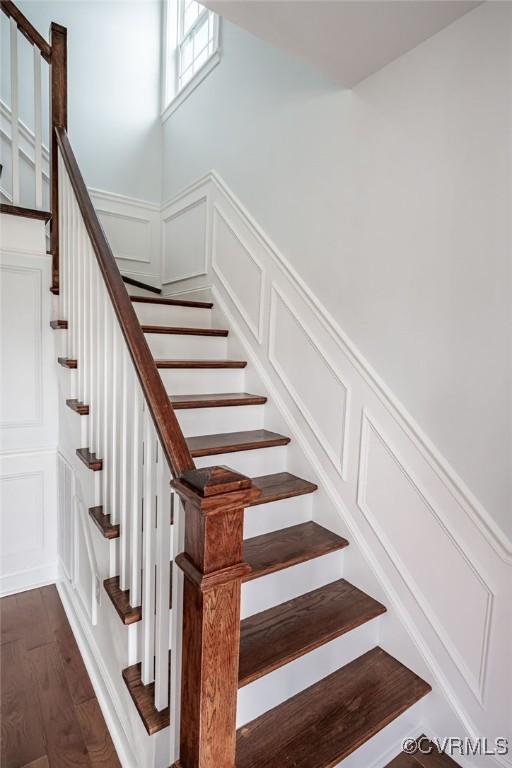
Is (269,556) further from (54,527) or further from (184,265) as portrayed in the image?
(184,265)

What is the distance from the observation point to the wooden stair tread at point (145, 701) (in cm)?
108

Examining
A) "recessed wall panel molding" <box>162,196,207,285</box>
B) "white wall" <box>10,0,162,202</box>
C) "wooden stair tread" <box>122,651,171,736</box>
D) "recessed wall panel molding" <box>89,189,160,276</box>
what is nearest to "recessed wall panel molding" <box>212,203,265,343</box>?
"recessed wall panel molding" <box>162,196,207,285</box>

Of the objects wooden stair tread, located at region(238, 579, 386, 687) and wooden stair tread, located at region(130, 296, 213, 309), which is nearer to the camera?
wooden stair tread, located at region(238, 579, 386, 687)

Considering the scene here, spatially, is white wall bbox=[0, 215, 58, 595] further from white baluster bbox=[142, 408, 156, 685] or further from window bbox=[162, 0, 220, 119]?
window bbox=[162, 0, 220, 119]

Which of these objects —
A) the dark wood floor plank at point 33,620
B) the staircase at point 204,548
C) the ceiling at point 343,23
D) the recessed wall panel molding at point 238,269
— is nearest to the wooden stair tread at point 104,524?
the staircase at point 204,548

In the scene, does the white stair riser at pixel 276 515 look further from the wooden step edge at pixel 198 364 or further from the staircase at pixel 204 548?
the wooden step edge at pixel 198 364

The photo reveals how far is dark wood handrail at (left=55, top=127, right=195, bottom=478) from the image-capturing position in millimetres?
944

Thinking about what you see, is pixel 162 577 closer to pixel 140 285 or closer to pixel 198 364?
pixel 198 364

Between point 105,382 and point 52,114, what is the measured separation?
65.3 inches

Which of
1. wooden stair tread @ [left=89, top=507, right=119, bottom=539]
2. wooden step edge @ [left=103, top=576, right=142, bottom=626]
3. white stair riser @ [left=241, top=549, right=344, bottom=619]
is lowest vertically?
white stair riser @ [left=241, top=549, right=344, bottom=619]

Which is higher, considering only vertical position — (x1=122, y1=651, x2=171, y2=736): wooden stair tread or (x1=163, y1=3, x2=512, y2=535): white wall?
(x1=163, y1=3, x2=512, y2=535): white wall

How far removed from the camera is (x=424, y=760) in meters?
1.37

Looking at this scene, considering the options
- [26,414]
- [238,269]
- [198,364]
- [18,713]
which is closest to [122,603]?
[18,713]

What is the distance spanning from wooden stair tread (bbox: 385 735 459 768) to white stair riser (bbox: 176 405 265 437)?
142 centimetres
